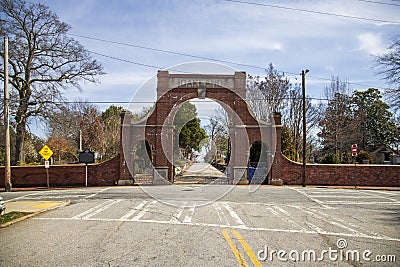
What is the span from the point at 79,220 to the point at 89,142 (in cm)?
4615

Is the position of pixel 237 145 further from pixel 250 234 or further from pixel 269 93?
pixel 250 234

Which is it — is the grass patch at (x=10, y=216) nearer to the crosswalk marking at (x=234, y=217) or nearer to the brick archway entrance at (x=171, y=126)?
Result: the crosswalk marking at (x=234, y=217)

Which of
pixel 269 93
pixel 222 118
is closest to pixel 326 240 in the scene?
pixel 269 93

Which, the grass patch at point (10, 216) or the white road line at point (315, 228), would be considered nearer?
the white road line at point (315, 228)

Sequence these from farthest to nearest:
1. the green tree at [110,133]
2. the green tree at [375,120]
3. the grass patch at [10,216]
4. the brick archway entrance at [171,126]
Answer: the green tree at [375,120] → the green tree at [110,133] → the brick archway entrance at [171,126] → the grass patch at [10,216]

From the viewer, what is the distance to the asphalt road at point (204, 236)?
25.3 feet

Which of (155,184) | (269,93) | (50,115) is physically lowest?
(155,184)

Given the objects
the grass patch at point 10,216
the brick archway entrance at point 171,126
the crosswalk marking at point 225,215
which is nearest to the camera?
the crosswalk marking at point 225,215

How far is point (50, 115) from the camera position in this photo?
3534 centimetres

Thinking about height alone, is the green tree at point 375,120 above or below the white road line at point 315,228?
above

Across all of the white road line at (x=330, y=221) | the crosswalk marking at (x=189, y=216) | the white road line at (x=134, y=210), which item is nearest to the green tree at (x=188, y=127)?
the white road line at (x=134, y=210)

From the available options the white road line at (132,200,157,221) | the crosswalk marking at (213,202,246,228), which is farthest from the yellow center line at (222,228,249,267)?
the white road line at (132,200,157,221)

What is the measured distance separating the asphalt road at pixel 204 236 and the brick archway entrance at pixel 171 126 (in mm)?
14008

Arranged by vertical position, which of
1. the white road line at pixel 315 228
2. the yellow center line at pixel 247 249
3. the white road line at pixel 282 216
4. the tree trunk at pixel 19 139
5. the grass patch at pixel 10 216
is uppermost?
the tree trunk at pixel 19 139
